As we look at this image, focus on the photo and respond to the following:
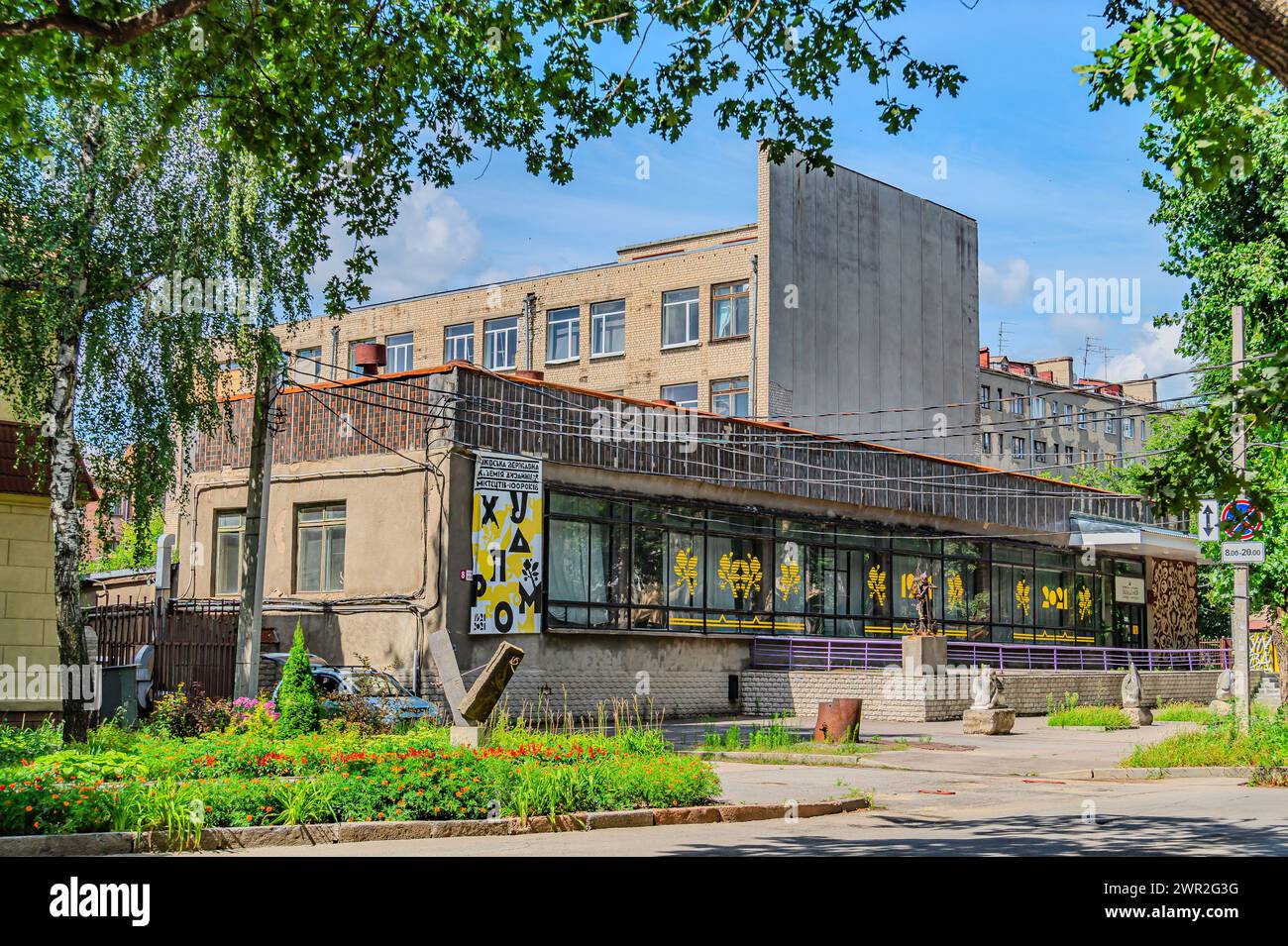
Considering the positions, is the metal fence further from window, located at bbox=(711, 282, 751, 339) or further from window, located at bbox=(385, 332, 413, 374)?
window, located at bbox=(385, 332, 413, 374)

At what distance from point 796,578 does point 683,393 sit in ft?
41.2

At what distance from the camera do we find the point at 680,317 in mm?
48000

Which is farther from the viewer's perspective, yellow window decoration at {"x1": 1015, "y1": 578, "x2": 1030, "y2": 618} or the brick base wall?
yellow window decoration at {"x1": 1015, "y1": 578, "x2": 1030, "y2": 618}

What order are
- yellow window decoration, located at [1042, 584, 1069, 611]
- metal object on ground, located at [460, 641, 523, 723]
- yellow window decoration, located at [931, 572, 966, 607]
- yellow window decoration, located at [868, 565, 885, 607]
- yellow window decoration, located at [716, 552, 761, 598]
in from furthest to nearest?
yellow window decoration, located at [1042, 584, 1069, 611] < yellow window decoration, located at [931, 572, 966, 607] < yellow window decoration, located at [868, 565, 885, 607] < yellow window decoration, located at [716, 552, 761, 598] < metal object on ground, located at [460, 641, 523, 723]

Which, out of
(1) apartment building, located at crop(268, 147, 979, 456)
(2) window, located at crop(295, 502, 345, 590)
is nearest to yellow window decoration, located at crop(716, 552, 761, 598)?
(1) apartment building, located at crop(268, 147, 979, 456)

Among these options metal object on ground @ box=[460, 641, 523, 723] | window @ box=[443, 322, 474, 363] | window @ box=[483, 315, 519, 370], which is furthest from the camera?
window @ box=[443, 322, 474, 363]

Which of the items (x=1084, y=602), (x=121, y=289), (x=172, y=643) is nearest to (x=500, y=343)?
(x=1084, y=602)

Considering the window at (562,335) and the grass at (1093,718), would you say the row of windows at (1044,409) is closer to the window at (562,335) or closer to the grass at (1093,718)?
the window at (562,335)

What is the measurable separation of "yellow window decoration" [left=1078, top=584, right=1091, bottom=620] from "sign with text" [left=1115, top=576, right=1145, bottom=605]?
1.72 m

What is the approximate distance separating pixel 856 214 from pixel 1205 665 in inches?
820

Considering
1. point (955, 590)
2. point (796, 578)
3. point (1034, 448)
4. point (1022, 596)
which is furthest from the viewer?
point (1034, 448)

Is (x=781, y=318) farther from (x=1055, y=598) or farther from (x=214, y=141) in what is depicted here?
(x=214, y=141)

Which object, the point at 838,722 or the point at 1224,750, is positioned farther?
the point at 838,722

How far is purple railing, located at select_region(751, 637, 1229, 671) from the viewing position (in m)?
35.9
